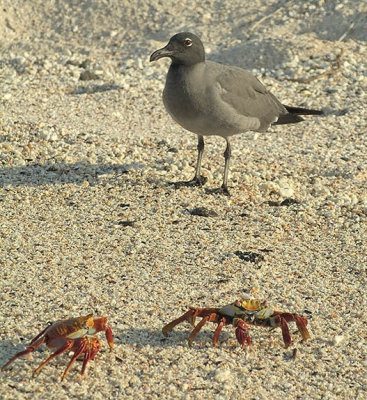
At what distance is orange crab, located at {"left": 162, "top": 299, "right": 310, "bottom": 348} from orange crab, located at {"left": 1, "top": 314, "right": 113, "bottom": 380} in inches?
19.5

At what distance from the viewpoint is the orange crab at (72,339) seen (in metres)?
3.83

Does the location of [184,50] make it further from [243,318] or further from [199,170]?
[243,318]

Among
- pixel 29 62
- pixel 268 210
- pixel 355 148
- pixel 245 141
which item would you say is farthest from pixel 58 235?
pixel 29 62

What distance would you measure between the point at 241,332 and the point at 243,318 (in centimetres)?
11

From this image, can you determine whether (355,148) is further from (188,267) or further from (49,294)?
(49,294)

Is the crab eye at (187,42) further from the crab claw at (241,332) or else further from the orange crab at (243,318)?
the crab claw at (241,332)

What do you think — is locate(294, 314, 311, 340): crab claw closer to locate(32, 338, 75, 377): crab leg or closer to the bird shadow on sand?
locate(32, 338, 75, 377): crab leg

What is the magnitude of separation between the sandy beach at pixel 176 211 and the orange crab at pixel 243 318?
0.36 feet

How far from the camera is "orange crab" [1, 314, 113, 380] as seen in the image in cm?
383

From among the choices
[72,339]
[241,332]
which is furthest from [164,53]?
[72,339]

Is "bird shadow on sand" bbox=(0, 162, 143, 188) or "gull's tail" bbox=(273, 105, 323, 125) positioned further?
"gull's tail" bbox=(273, 105, 323, 125)

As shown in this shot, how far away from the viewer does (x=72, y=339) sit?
386cm

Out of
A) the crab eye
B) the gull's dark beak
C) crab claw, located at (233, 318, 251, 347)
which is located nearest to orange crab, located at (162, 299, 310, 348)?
crab claw, located at (233, 318, 251, 347)

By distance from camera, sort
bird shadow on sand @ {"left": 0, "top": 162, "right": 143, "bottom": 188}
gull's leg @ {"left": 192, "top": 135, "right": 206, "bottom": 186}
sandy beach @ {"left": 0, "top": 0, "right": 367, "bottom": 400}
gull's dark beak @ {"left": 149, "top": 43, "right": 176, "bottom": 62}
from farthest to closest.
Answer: gull's leg @ {"left": 192, "top": 135, "right": 206, "bottom": 186} < bird shadow on sand @ {"left": 0, "top": 162, "right": 143, "bottom": 188} < gull's dark beak @ {"left": 149, "top": 43, "right": 176, "bottom": 62} < sandy beach @ {"left": 0, "top": 0, "right": 367, "bottom": 400}
